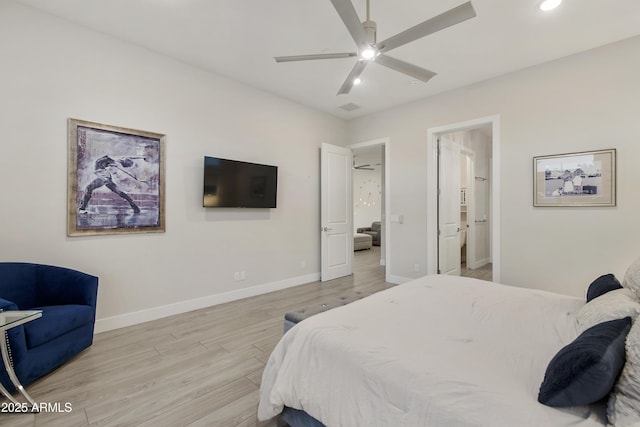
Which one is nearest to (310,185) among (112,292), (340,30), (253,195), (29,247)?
(253,195)

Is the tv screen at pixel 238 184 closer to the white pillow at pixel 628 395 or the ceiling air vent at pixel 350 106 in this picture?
the ceiling air vent at pixel 350 106

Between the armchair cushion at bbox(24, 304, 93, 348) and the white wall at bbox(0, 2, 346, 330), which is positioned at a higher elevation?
the white wall at bbox(0, 2, 346, 330)

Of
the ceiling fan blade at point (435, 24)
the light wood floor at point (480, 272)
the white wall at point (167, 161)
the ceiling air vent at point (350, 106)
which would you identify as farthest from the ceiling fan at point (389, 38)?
the light wood floor at point (480, 272)

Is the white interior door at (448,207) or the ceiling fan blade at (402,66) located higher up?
the ceiling fan blade at (402,66)

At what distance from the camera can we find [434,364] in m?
1.16

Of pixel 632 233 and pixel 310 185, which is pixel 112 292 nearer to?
pixel 310 185

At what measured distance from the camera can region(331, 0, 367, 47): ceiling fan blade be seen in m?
1.74

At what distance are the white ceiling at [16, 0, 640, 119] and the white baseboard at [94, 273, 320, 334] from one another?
293cm

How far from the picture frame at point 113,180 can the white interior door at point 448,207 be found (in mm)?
3928

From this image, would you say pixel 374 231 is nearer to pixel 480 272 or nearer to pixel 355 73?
pixel 480 272

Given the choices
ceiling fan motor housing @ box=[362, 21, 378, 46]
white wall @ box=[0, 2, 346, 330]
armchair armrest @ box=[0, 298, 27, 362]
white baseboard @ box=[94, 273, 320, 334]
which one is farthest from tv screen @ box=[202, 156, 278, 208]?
ceiling fan motor housing @ box=[362, 21, 378, 46]

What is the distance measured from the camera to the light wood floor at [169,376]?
5.69ft

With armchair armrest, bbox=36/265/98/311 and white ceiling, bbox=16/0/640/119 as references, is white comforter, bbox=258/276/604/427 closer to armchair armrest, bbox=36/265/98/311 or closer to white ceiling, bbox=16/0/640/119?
armchair armrest, bbox=36/265/98/311

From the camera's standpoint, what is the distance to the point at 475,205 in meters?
6.17
